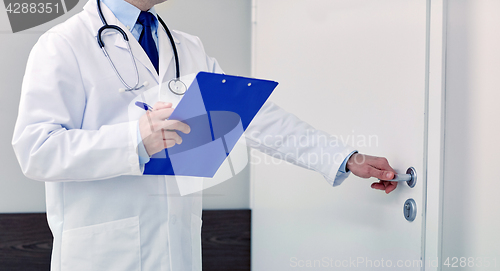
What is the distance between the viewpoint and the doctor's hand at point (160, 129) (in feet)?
2.24

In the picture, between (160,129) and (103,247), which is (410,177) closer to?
(160,129)

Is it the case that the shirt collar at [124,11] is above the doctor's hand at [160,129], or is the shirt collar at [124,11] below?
above

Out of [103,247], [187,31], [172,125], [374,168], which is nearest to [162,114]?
[172,125]

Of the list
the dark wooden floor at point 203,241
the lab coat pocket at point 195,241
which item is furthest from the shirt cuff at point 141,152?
the dark wooden floor at point 203,241

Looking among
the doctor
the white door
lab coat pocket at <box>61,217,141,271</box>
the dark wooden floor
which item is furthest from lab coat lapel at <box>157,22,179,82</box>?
the dark wooden floor

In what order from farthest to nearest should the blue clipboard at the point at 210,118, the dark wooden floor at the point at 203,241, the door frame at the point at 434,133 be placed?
the dark wooden floor at the point at 203,241 → the door frame at the point at 434,133 → the blue clipboard at the point at 210,118

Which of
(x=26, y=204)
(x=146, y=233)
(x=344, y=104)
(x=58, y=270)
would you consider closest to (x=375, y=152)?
(x=344, y=104)

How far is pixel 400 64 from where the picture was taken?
2.89 feet

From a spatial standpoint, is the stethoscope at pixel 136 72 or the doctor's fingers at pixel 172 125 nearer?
the doctor's fingers at pixel 172 125

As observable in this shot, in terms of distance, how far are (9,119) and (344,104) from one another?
123cm

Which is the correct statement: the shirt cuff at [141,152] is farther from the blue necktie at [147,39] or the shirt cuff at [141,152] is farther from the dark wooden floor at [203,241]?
the dark wooden floor at [203,241]

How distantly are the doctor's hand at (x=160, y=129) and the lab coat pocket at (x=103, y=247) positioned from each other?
0.22 metres

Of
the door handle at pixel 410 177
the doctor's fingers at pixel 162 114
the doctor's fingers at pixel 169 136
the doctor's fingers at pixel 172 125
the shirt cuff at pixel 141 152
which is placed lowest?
the door handle at pixel 410 177

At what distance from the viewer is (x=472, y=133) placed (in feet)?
2.44
